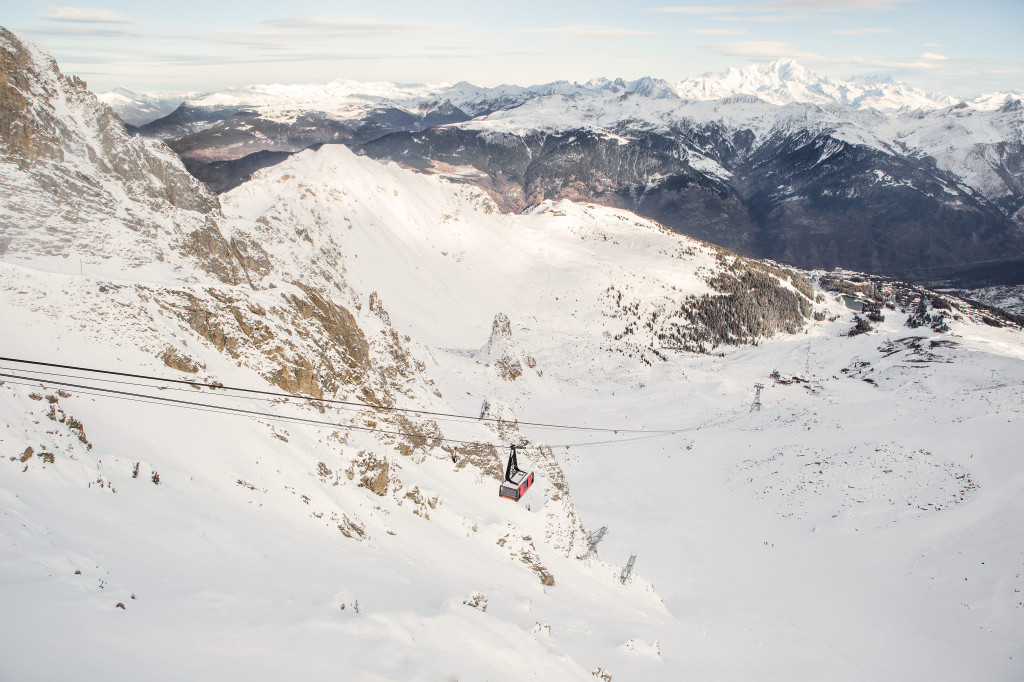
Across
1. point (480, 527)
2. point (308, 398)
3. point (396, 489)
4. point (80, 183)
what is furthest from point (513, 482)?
point (80, 183)

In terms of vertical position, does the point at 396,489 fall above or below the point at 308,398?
below

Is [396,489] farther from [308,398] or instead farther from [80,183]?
[80,183]

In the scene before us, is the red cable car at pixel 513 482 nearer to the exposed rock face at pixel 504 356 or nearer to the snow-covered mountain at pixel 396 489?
the snow-covered mountain at pixel 396 489

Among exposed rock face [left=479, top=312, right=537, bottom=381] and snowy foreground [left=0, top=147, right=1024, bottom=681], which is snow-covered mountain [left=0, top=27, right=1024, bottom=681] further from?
exposed rock face [left=479, top=312, right=537, bottom=381]

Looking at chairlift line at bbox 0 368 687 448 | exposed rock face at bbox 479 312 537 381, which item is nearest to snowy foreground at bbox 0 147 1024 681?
chairlift line at bbox 0 368 687 448

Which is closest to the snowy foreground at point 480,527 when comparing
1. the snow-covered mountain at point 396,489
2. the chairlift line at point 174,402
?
the snow-covered mountain at point 396,489
